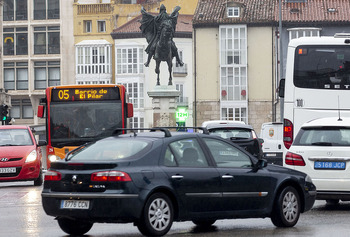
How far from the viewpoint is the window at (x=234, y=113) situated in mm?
Answer: 77125

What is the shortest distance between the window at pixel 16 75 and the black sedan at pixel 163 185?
79.7 meters

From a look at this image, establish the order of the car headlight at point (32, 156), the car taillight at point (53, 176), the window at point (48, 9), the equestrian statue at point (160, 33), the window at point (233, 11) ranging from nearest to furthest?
the car taillight at point (53, 176) < the car headlight at point (32, 156) < the equestrian statue at point (160, 33) < the window at point (233, 11) < the window at point (48, 9)

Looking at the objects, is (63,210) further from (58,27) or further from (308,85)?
(58,27)

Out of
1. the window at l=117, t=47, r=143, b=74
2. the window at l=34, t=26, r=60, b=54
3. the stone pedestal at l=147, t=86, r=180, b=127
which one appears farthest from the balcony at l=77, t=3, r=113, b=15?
the stone pedestal at l=147, t=86, r=180, b=127

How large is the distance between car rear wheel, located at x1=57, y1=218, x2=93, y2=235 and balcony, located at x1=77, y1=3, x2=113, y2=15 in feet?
259

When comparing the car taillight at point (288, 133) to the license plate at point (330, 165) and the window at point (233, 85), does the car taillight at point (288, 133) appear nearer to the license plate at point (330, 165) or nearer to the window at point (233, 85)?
the license plate at point (330, 165)

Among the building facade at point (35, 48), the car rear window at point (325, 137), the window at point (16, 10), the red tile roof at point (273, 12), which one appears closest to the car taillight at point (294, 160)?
the car rear window at point (325, 137)

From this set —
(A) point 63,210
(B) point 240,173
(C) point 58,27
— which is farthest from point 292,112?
(C) point 58,27

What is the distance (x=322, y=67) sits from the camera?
22688mm

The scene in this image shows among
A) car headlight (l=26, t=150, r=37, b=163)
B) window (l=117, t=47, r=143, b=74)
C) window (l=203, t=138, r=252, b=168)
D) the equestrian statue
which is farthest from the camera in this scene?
window (l=117, t=47, r=143, b=74)

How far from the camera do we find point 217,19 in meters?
75.9

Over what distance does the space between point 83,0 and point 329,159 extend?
255ft

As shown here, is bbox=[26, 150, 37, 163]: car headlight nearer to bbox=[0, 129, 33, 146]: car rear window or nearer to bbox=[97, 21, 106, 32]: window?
bbox=[0, 129, 33, 146]: car rear window

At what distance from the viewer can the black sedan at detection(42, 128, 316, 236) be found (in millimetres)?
11703
